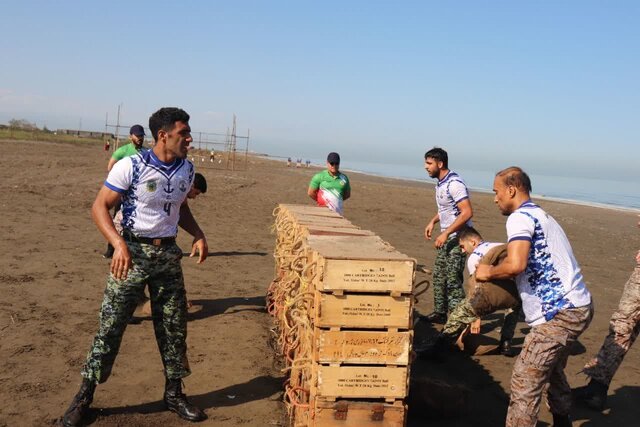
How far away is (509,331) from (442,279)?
3.37 ft

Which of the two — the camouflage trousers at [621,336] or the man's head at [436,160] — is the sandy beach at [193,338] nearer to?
the camouflage trousers at [621,336]

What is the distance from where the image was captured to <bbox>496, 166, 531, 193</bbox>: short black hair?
14.3ft

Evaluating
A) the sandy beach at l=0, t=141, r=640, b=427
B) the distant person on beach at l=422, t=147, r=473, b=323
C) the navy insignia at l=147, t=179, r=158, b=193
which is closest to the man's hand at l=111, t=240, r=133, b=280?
the navy insignia at l=147, t=179, r=158, b=193

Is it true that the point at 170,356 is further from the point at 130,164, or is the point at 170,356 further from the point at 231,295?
the point at 231,295

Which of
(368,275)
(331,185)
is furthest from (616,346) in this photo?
(331,185)

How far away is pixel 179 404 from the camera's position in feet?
15.6

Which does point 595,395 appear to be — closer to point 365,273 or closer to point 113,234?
point 365,273

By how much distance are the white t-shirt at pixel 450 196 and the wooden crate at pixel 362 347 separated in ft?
11.1

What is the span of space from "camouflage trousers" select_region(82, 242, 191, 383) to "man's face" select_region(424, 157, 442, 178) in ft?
12.8

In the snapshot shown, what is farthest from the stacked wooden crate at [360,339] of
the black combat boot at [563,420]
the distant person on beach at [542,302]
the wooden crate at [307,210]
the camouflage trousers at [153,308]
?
the wooden crate at [307,210]

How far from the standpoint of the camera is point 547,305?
4227mm

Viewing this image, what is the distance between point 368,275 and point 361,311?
0.86 feet

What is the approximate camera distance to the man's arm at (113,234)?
4164mm

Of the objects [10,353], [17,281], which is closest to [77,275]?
[17,281]
